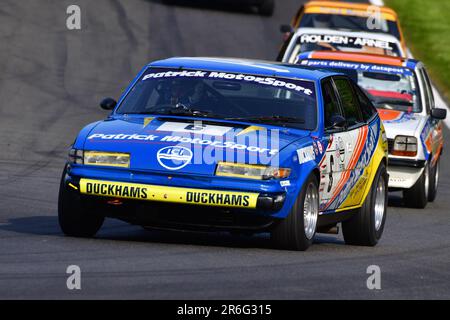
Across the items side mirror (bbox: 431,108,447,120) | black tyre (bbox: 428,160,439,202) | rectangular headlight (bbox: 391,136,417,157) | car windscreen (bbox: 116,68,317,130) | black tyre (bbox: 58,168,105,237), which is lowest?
black tyre (bbox: 428,160,439,202)

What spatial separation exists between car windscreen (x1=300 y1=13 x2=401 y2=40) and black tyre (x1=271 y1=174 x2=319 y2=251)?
1299cm

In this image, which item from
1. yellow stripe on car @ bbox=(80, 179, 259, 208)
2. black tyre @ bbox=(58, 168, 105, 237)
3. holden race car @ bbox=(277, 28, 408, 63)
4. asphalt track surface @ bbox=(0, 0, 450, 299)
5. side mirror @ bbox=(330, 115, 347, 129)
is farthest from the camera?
holden race car @ bbox=(277, 28, 408, 63)

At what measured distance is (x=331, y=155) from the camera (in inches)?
400

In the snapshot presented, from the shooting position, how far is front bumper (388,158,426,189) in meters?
14.4

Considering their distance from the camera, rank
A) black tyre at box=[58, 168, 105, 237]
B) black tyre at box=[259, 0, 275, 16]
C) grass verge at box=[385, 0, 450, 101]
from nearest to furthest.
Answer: black tyre at box=[58, 168, 105, 237]
grass verge at box=[385, 0, 450, 101]
black tyre at box=[259, 0, 275, 16]

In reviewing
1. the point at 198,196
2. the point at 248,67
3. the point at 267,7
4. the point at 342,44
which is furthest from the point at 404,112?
the point at 267,7

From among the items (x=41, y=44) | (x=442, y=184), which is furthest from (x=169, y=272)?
(x=41, y=44)

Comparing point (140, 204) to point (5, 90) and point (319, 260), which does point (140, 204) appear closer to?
point (319, 260)

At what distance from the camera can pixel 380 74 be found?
15672mm

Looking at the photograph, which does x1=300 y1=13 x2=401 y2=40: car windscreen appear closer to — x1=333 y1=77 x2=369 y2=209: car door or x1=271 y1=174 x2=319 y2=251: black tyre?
x1=333 y1=77 x2=369 y2=209: car door

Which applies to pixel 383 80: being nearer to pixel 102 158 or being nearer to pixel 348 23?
pixel 102 158

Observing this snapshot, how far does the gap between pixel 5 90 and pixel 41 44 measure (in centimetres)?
381

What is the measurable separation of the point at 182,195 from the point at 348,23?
14476mm

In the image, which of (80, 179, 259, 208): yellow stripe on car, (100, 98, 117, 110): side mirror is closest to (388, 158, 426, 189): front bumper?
(100, 98, 117, 110): side mirror
